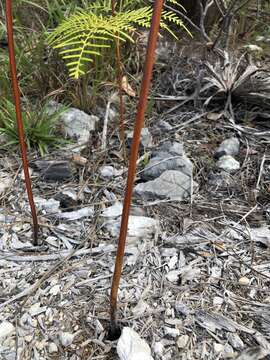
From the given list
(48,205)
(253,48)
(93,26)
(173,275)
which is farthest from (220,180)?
(253,48)

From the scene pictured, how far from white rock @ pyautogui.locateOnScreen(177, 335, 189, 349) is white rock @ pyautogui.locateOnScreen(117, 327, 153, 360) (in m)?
0.08

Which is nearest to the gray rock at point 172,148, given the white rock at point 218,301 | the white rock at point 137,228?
the white rock at point 137,228

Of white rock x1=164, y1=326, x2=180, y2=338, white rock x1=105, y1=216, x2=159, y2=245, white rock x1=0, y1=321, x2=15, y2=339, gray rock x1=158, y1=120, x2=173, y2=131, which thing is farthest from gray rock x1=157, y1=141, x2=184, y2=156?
white rock x1=0, y1=321, x2=15, y2=339

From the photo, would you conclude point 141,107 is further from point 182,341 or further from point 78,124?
point 78,124

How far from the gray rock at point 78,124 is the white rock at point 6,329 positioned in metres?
0.89

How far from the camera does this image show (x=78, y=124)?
6.27 feet

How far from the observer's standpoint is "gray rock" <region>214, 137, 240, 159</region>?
1.82 meters

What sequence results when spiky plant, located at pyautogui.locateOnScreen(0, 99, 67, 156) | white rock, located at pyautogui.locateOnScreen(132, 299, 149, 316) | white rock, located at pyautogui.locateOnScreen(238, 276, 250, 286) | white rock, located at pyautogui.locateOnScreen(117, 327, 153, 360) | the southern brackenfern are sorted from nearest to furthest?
1. the southern brackenfern
2. white rock, located at pyautogui.locateOnScreen(117, 327, 153, 360)
3. white rock, located at pyautogui.locateOnScreen(132, 299, 149, 316)
4. white rock, located at pyautogui.locateOnScreen(238, 276, 250, 286)
5. spiky plant, located at pyautogui.locateOnScreen(0, 99, 67, 156)

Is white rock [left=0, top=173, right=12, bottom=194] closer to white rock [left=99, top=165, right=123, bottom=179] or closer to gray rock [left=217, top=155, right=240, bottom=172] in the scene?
white rock [left=99, top=165, right=123, bottom=179]

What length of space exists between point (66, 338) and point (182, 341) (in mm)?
286

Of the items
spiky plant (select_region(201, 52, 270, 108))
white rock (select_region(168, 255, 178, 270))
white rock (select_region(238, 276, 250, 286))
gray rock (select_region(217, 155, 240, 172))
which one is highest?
spiky plant (select_region(201, 52, 270, 108))

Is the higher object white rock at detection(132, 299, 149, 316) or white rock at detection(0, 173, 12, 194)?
white rock at detection(0, 173, 12, 194)

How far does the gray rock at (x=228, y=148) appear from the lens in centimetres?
182

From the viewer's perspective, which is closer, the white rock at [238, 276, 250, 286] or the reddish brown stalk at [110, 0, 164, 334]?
the reddish brown stalk at [110, 0, 164, 334]
